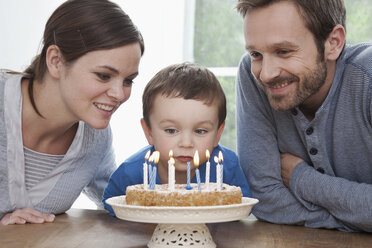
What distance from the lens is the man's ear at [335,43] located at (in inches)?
75.7

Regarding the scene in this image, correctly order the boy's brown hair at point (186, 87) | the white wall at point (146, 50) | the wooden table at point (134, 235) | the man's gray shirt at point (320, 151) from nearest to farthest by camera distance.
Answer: the wooden table at point (134, 235), the man's gray shirt at point (320, 151), the boy's brown hair at point (186, 87), the white wall at point (146, 50)

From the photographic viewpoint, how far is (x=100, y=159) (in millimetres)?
2250

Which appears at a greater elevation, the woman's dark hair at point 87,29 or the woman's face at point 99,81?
the woman's dark hair at point 87,29

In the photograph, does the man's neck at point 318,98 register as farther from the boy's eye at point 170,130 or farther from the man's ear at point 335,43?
the boy's eye at point 170,130

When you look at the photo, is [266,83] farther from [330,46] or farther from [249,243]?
[249,243]

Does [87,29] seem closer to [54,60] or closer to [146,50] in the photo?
A: [54,60]

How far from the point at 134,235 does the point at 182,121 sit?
0.45 m

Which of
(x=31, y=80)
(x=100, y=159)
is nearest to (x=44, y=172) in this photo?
(x=100, y=159)

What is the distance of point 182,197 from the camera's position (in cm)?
138

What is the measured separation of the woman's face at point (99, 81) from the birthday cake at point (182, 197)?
597 millimetres

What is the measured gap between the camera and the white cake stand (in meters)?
1.33

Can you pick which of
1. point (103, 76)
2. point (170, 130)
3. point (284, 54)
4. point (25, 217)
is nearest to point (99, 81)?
point (103, 76)

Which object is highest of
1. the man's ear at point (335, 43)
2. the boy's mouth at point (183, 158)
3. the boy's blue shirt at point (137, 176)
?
the man's ear at point (335, 43)

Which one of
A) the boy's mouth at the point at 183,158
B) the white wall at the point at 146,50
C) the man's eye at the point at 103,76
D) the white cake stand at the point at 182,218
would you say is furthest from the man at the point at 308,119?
the white wall at the point at 146,50
